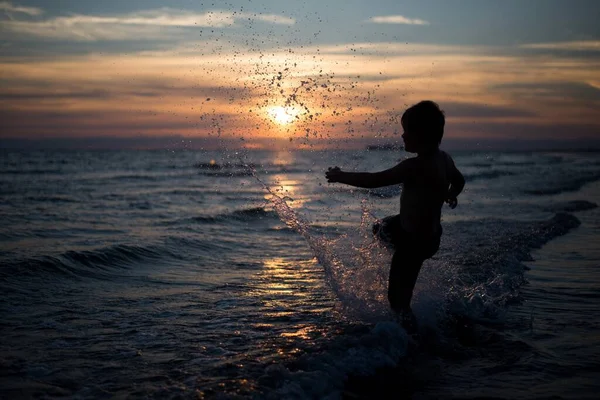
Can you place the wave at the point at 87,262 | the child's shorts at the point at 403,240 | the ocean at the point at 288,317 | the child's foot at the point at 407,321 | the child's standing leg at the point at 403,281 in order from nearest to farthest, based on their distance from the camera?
the ocean at the point at 288,317 < the child's shorts at the point at 403,240 < the child's standing leg at the point at 403,281 < the child's foot at the point at 407,321 < the wave at the point at 87,262

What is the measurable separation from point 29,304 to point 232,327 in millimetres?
2652

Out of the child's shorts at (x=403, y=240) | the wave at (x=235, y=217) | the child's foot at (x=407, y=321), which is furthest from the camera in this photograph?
the wave at (x=235, y=217)


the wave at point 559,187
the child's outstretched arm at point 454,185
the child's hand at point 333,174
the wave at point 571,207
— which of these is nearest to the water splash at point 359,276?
the child's outstretched arm at point 454,185

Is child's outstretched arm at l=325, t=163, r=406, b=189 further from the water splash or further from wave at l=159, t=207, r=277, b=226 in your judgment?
wave at l=159, t=207, r=277, b=226

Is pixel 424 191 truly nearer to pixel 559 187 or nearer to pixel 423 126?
pixel 423 126

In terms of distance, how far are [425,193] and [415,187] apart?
0.10 metres

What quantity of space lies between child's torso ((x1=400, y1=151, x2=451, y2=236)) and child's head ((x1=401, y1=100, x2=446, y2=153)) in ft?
0.35

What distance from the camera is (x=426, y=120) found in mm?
4500

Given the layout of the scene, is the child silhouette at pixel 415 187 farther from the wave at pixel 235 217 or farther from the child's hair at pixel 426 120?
the wave at pixel 235 217

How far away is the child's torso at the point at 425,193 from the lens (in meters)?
4.56

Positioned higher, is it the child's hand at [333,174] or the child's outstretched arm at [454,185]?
the child's hand at [333,174]

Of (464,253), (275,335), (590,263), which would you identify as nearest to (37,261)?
(275,335)

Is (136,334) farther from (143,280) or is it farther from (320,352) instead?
(143,280)

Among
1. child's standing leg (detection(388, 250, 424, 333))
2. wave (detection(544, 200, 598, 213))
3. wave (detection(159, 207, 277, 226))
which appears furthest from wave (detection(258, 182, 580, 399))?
wave (detection(159, 207, 277, 226))
